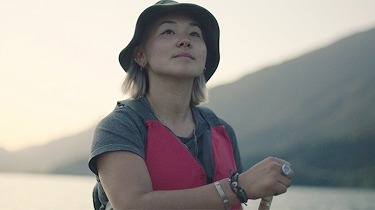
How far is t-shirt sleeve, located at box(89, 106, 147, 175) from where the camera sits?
159 inches

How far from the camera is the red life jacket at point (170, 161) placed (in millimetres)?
4219

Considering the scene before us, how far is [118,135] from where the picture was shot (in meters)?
4.09

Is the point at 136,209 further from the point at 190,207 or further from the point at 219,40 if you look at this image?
the point at 219,40

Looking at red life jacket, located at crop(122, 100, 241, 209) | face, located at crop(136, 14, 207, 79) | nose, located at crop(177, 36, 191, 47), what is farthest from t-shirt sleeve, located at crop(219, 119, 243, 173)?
nose, located at crop(177, 36, 191, 47)

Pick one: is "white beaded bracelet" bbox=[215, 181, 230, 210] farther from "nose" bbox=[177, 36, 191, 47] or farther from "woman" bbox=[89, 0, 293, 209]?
"nose" bbox=[177, 36, 191, 47]

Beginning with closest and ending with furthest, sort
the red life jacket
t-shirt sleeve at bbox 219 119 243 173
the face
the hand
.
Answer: the hand
the red life jacket
the face
t-shirt sleeve at bbox 219 119 243 173

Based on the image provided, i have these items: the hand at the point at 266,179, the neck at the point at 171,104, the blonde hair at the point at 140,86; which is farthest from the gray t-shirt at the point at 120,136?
the hand at the point at 266,179

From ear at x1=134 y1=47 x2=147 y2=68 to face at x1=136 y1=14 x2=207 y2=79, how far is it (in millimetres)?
52

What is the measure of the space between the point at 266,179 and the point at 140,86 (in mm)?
1494

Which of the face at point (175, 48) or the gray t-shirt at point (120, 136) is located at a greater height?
the face at point (175, 48)

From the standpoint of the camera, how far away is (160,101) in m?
4.77

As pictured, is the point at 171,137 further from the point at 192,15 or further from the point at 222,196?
the point at 192,15

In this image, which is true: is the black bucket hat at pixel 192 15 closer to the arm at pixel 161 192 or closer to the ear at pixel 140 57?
the ear at pixel 140 57

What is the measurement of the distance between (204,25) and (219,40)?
0.25 meters
